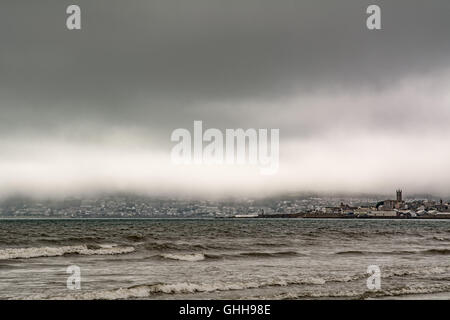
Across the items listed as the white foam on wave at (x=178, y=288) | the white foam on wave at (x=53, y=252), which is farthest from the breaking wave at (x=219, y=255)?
the white foam on wave at (x=178, y=288)

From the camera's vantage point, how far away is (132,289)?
64.1 ft

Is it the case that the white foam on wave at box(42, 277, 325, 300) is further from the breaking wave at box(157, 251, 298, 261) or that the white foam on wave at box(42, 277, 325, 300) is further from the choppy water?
the breaking wave at box(157, 251, 298, 261)

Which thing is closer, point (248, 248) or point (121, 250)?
point (121, 250)

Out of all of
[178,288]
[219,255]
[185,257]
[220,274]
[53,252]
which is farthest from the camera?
[53,252]

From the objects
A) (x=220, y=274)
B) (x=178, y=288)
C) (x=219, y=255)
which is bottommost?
(x=219, y=255)

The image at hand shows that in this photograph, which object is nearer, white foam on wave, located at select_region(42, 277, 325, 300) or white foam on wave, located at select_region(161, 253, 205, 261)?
white foam on wave, located at select_region(42, 277, 325, 300)

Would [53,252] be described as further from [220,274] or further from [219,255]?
[220,274]

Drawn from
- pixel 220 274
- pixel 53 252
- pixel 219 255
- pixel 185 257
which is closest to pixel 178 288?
pixel 220 274

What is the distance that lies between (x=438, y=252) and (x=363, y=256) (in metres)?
8.38

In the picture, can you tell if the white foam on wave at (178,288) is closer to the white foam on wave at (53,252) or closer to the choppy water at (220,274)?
the choppy water at (220,274)

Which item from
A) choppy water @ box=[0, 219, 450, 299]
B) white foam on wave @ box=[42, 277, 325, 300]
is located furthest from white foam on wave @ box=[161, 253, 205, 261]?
white foam on wave @ box=[42, 277, 325, 300]

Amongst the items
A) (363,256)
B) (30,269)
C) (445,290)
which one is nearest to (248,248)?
(363,256)
